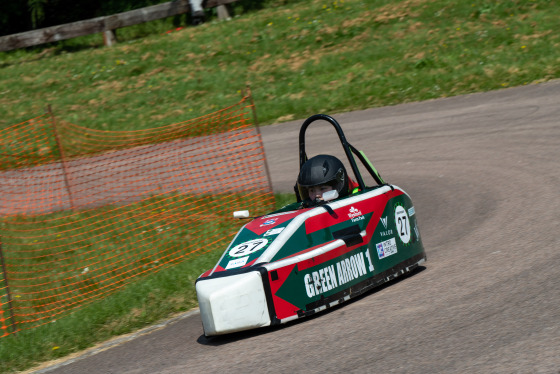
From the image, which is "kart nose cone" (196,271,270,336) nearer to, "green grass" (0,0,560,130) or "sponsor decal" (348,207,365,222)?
"sponsor decal" (348,207,365,222)

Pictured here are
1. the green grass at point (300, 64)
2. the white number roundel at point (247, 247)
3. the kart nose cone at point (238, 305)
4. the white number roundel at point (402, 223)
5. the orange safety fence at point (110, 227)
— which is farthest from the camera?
the green grass at point (300, 64)

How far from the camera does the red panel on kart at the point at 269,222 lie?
6.82 meters

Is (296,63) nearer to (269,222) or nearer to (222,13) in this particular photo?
(222,13)

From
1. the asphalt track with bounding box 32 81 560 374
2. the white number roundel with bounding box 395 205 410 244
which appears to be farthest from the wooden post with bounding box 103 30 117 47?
the white number roundel with bounding box 395 205 410 244

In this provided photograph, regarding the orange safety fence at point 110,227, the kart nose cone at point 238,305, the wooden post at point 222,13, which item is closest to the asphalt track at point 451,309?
Result: the kart nose cone at point 238,305

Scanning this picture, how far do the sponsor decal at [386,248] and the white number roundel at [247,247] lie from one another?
3.62 feet

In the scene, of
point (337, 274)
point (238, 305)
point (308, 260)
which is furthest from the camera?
point (337, 274)

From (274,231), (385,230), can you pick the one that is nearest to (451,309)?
(385,230)

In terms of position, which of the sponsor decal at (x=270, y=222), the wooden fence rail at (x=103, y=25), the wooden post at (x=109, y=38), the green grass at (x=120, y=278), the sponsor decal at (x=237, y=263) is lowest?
the green grass at (x=120, y=278)

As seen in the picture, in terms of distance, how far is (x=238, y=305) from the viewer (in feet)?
20.2

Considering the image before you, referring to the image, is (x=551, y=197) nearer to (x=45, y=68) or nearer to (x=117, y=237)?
(x=117, y=237)

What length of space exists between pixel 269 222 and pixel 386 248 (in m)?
1.09

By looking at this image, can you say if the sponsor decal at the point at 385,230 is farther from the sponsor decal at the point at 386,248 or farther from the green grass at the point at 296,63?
the green grass at the point at 296,63

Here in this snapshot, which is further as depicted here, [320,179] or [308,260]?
[320,179]
